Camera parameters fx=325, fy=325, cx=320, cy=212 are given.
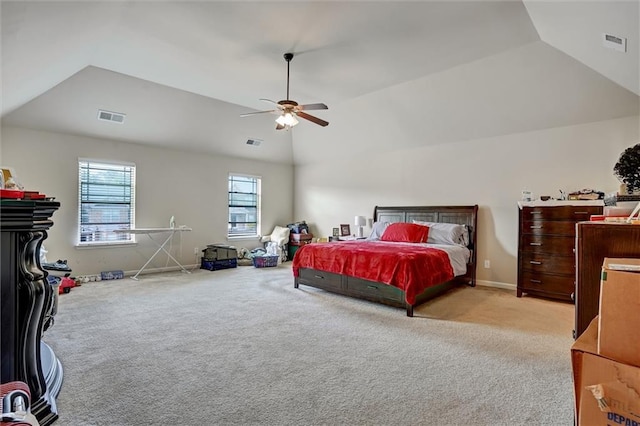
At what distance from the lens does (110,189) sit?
5.51m

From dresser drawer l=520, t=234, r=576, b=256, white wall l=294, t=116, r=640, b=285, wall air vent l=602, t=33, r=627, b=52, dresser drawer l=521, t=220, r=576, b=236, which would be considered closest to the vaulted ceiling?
wall air vent l=602, t=33, r=627, b=52

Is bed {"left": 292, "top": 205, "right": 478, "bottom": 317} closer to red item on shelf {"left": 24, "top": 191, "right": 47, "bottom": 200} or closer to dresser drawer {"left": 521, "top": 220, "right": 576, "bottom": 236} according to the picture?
dresser drawer {"left": 521, "top": 220, "right": 576, "bottom": 236}

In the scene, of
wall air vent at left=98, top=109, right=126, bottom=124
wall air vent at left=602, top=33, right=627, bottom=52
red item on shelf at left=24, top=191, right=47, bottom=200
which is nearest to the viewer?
red item on shelf at left=24, top=191, right=47, bottom=200

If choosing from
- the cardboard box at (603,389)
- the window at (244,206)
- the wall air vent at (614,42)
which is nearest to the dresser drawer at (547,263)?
the wall air vent at (614,42)

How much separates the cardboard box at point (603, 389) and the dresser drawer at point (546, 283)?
3732 mm

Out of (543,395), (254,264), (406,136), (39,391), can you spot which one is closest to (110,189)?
(254,264)

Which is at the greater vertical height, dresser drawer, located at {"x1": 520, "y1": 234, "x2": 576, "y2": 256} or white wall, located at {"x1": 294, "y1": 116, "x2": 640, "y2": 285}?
white wall, located at {"x1": 294, "y1": 116, "x2": 640, "y2": 285}

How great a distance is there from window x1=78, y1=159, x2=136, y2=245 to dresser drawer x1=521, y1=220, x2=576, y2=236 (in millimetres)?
6211

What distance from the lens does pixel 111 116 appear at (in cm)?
502

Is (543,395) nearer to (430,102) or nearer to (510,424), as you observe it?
(510,424)

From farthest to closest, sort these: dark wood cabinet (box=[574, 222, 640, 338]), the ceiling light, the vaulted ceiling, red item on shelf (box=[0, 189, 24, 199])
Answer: the ceiling light → the vaulted ceiling → red item on shelf (box=[0, 189, 24, 199]) → dark wood cabinet (box=[574, 222, 640, 338])

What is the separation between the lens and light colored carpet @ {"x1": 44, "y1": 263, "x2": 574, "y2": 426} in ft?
5.97

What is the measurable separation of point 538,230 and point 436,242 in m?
1.36

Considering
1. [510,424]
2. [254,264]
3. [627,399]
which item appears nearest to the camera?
[627,399]
